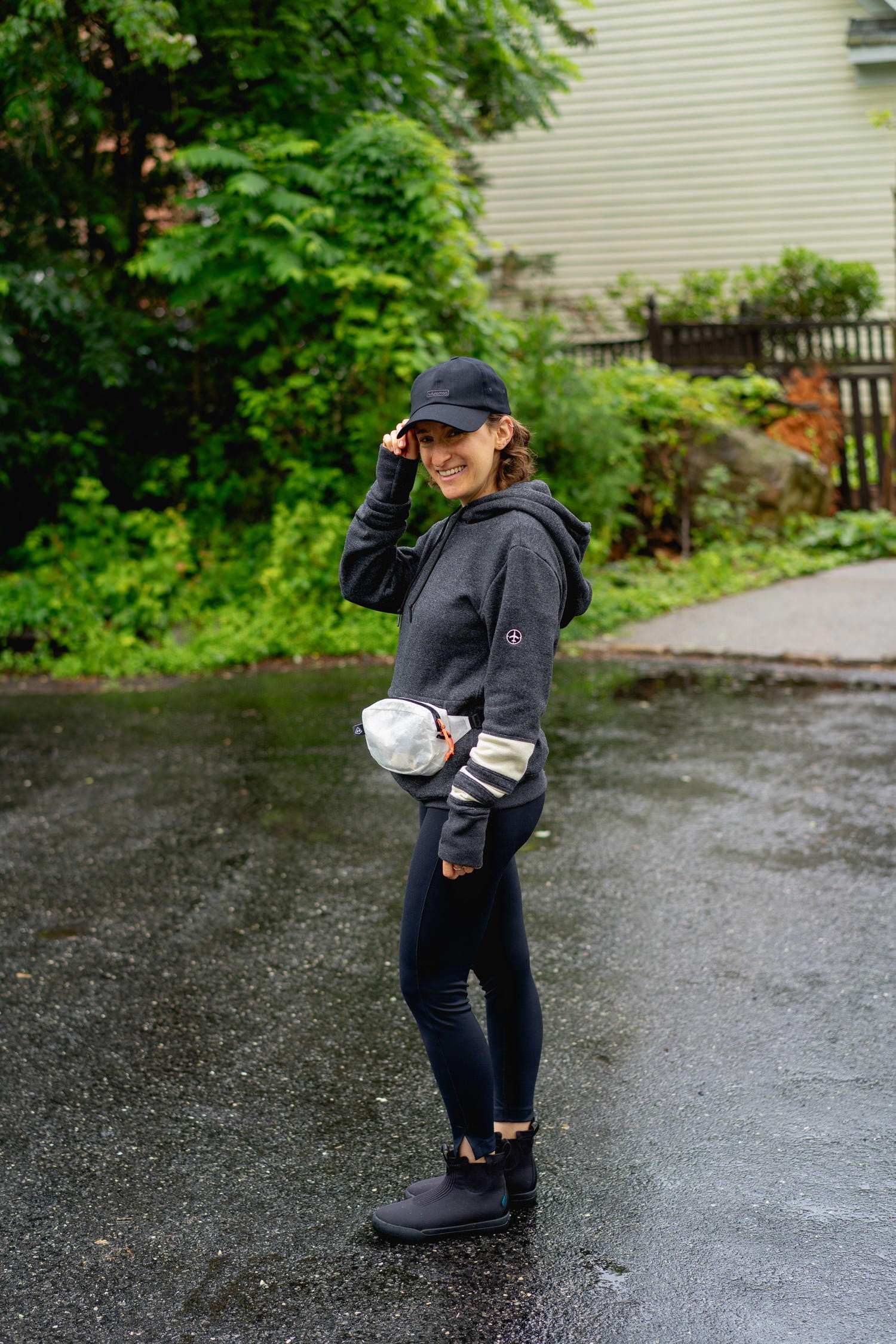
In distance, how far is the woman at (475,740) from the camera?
8.13 feet

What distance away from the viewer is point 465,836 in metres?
2.47

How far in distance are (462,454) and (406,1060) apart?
176 cm

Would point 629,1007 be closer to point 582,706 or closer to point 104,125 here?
point 582,706

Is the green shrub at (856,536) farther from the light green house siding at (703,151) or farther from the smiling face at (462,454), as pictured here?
the smiling face at (462,454)

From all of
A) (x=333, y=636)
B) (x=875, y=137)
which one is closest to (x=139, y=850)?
(x=333, y=636)

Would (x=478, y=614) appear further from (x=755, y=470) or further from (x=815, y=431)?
(x=815, y=431)

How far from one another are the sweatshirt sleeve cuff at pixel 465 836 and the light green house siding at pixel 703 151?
1625cm

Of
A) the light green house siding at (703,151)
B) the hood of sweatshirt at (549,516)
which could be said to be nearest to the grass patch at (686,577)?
the hood of sweatshirt at (549,516)

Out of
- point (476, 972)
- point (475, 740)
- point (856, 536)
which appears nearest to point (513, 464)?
point (475, 740)

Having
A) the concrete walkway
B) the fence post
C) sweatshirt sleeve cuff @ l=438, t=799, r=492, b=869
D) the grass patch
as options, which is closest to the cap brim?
sweatshirt sleeve cuff @ l=438, t=799, r=492, b=869

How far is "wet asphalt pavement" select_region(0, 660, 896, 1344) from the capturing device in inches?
98.4

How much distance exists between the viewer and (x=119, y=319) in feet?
31.8

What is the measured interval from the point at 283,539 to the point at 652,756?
153 inches

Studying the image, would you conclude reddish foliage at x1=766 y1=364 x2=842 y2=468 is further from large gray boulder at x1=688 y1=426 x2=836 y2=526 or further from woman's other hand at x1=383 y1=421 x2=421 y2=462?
woman's other hand at x1=383 y1=421 x2=421 y2=462
